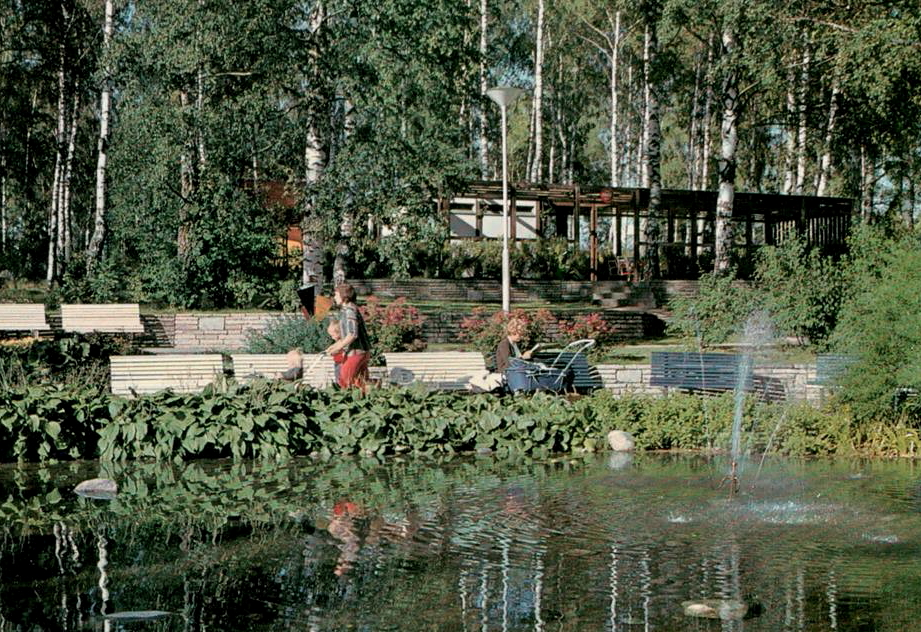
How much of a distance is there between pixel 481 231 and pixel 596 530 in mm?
27267

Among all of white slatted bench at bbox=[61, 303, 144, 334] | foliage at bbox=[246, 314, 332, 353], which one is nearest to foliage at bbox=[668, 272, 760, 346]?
foliage at bbox=[246, 314, 332, 353]

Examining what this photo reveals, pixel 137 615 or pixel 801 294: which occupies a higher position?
pixel 801 294

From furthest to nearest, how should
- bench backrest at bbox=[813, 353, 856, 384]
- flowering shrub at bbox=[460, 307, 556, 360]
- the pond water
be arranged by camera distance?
flowering shrub at bbox=[460, 307, 556, 360]
bench backrest at bbox=[813, 353, 856, 384]
the pond water

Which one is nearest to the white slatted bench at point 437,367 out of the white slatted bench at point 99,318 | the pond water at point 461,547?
the pond water at point 461,547

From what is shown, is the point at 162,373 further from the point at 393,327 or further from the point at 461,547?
the point at 461,547

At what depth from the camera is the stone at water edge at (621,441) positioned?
12.7 m

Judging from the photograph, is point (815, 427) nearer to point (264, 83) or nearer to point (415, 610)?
point (415, 610)

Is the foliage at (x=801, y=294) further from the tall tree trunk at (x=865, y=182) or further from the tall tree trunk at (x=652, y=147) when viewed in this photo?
the tall tree trunk at (x=865, y=182)

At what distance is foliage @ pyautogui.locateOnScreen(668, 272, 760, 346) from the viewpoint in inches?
811

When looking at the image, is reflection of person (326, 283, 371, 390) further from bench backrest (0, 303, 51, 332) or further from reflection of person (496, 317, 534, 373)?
bench backrest (0, 303, 51, 332)

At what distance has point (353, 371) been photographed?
44.2 ft

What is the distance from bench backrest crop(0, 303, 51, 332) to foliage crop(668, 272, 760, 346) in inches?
451

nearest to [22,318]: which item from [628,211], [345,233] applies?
[345,233]

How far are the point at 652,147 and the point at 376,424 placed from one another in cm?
2117
